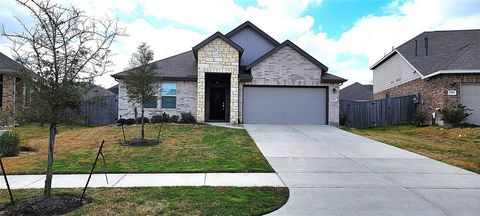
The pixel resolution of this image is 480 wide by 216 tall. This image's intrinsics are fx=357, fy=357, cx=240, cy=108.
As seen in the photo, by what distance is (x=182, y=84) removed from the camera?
800 inches

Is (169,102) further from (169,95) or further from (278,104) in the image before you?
(278,104)

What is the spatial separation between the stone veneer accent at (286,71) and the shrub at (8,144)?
A: 37.5 ft

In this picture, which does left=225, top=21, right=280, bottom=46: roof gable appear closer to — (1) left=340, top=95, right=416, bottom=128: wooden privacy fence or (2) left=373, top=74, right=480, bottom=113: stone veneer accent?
(1) left=340, top=95, right=416, bottom=128: wooden privacy fence

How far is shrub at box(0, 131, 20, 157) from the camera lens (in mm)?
11094

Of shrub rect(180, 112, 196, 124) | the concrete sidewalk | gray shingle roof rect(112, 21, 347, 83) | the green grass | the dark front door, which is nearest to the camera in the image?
the green grass

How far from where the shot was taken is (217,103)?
22531mm

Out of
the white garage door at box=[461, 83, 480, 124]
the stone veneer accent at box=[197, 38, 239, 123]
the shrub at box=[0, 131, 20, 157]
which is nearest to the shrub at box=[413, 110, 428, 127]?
the white garage door at box=[461, 83, 480, 124]

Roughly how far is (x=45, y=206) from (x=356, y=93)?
1662 inches

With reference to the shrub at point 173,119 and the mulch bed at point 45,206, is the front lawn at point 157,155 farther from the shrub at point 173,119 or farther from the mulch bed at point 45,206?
the shrub at point 173,119

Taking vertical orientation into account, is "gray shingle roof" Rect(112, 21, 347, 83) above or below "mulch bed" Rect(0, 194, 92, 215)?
above

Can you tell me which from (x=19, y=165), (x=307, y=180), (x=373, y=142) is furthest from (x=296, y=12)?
(x=19, y=165)

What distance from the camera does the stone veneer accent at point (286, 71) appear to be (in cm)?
2009

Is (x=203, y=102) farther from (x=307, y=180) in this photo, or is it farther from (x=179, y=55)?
(x=307, y=180)

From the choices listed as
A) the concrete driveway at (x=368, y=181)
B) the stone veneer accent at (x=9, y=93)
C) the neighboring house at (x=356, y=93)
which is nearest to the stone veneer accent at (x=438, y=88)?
the concrete driveway at (x=368, y=181)
